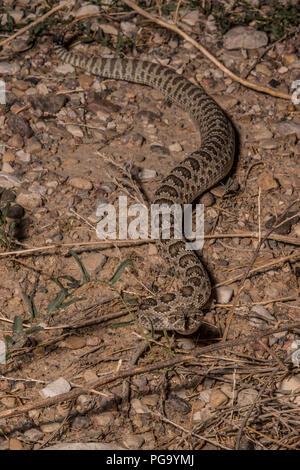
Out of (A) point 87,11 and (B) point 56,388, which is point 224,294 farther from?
(A) point 87,11

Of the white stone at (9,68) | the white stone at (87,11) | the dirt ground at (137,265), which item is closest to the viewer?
the dirt ground at (137,265)

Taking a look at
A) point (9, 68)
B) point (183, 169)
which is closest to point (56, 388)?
point (183, 169)

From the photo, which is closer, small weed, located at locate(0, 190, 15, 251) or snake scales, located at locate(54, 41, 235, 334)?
snake scales, located at locate(54, 41, 235, 334)

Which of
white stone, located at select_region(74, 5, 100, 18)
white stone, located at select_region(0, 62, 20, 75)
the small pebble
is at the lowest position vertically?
the small pebble

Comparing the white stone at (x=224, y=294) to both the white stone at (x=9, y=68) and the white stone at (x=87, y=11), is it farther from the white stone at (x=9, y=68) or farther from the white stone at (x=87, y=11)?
the white stone at (x=87, y=11)

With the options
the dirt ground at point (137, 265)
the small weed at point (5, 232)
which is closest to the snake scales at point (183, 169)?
the dirt ground at point (137, 265)

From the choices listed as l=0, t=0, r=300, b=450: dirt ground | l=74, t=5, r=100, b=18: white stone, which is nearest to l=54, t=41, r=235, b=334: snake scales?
l=0, t=0, r=300, b=450: dirt ground

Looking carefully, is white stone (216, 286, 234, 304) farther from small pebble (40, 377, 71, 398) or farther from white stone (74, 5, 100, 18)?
white stone (74, 5, 100, 18)
